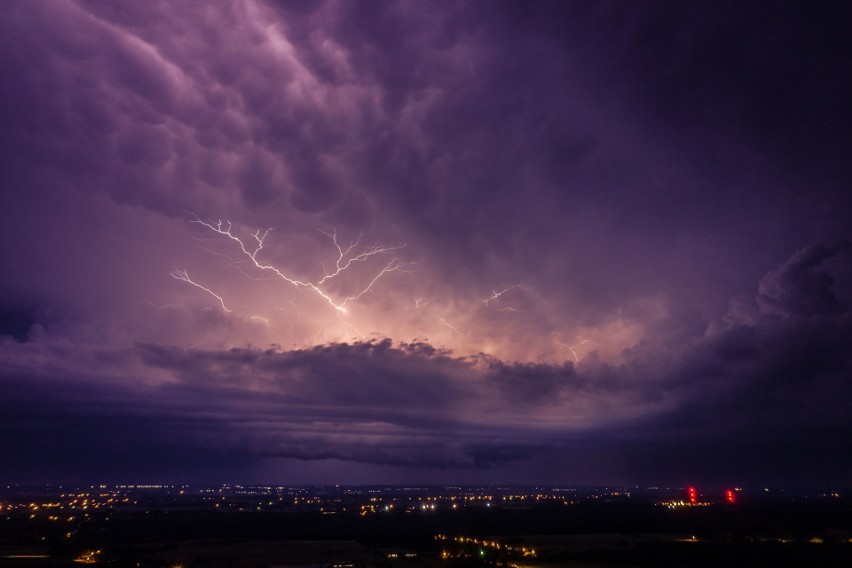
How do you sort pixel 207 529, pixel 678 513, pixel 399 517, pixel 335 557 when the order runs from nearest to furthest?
pixel 335 557
pixel 207 529
pixel 399 517
pixel 678 513

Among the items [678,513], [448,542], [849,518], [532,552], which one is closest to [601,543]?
[532,552]

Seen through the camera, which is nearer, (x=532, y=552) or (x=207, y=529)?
(x=532, y=552)

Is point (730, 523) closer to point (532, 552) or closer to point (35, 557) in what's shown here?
point (532, 552)

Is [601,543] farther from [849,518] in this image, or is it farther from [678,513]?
[849,518]

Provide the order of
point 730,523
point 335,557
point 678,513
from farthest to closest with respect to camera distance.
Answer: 1. point 678,513
2. point 730,523
3. point 335,557

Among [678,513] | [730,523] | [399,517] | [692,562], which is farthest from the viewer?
[678,513]

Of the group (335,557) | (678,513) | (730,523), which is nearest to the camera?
(335,557)

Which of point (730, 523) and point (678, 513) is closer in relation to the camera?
point (730, 523)

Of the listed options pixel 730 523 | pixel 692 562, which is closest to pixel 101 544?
pixel 692 562
